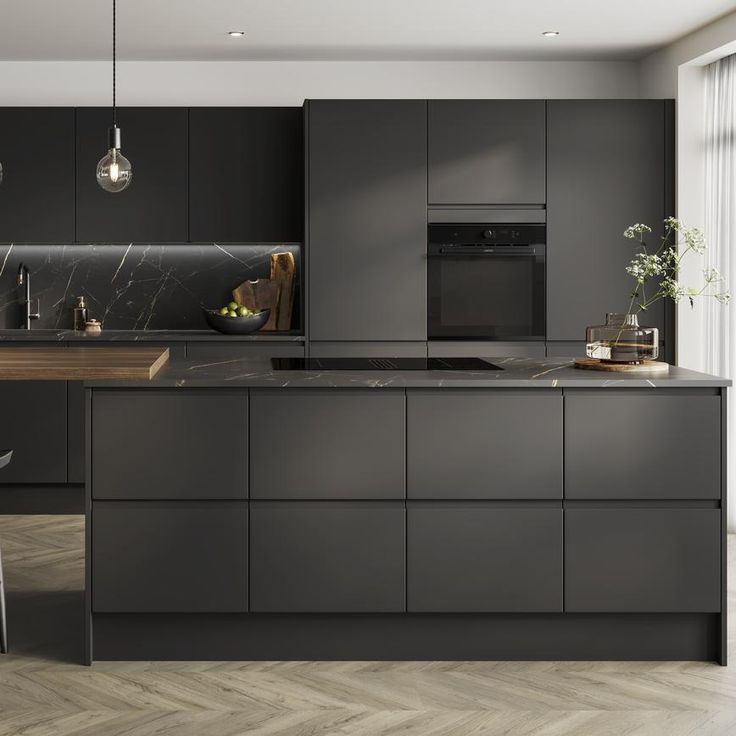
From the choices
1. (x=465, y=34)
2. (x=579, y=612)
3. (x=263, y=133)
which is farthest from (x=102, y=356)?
(x=465, y=34)

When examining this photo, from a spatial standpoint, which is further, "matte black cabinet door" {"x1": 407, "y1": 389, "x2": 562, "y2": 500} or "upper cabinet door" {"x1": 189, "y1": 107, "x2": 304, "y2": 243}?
"upper cabinet door" {"x1": 189, "y1": 107, "x2": 304, "y2": 243}

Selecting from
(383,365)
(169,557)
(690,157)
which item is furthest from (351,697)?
(690,157)

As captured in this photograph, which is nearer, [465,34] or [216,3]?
[216,3]

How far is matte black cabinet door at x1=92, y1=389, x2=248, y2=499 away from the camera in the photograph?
309 cm

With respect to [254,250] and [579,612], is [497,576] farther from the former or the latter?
→ [254,250]

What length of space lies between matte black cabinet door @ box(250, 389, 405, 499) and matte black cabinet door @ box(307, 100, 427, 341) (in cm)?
222

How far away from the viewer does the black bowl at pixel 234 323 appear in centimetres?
552

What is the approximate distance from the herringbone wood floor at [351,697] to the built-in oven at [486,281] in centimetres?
248

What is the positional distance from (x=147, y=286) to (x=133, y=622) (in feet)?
10.4

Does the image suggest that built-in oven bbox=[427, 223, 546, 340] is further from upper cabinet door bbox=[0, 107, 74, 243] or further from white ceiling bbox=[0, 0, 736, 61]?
upper cabinet door bbox=[0, 107, 74, 243]

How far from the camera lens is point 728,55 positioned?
509 cm

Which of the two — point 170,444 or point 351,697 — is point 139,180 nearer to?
point 170,444

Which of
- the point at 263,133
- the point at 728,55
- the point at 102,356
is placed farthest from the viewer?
the point at 263,133

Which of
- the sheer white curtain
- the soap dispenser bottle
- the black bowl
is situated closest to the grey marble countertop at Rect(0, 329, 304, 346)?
the black bowl
